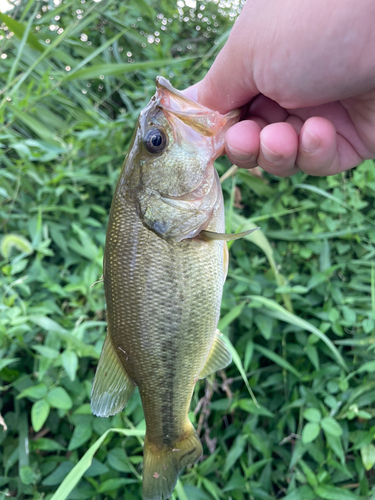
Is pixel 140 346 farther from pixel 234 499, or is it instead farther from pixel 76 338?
pixel 234 499

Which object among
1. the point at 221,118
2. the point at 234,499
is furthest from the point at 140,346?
the point at 234,499

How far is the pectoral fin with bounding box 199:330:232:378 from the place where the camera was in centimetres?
126

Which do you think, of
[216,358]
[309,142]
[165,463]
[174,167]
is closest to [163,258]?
[174,167]

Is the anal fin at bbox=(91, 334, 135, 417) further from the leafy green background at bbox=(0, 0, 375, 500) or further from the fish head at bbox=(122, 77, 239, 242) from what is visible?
the fish head at bbox=(122, 77, 239, 242)

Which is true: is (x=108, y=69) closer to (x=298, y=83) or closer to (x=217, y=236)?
(x=298, y=83)

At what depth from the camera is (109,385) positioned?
116 cm

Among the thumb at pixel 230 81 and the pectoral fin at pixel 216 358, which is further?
the pectoral fin at pixel 216 358

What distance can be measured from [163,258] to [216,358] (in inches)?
19.8

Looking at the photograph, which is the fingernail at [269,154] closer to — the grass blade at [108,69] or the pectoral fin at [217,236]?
the pectoral fin at [217,236]

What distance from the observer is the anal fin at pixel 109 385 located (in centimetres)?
113

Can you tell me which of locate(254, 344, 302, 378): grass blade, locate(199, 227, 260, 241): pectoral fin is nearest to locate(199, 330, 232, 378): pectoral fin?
locate(199, 227, 260, 241): pectoral fin

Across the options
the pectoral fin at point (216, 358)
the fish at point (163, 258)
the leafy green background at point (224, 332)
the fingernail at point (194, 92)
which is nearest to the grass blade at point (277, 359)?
the leafy green background at point (224, 332)

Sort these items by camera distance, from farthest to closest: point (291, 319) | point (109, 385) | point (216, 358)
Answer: point (291, 319) < point (216, 358) < point (109, 385)

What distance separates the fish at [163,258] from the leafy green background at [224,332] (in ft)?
1.05
